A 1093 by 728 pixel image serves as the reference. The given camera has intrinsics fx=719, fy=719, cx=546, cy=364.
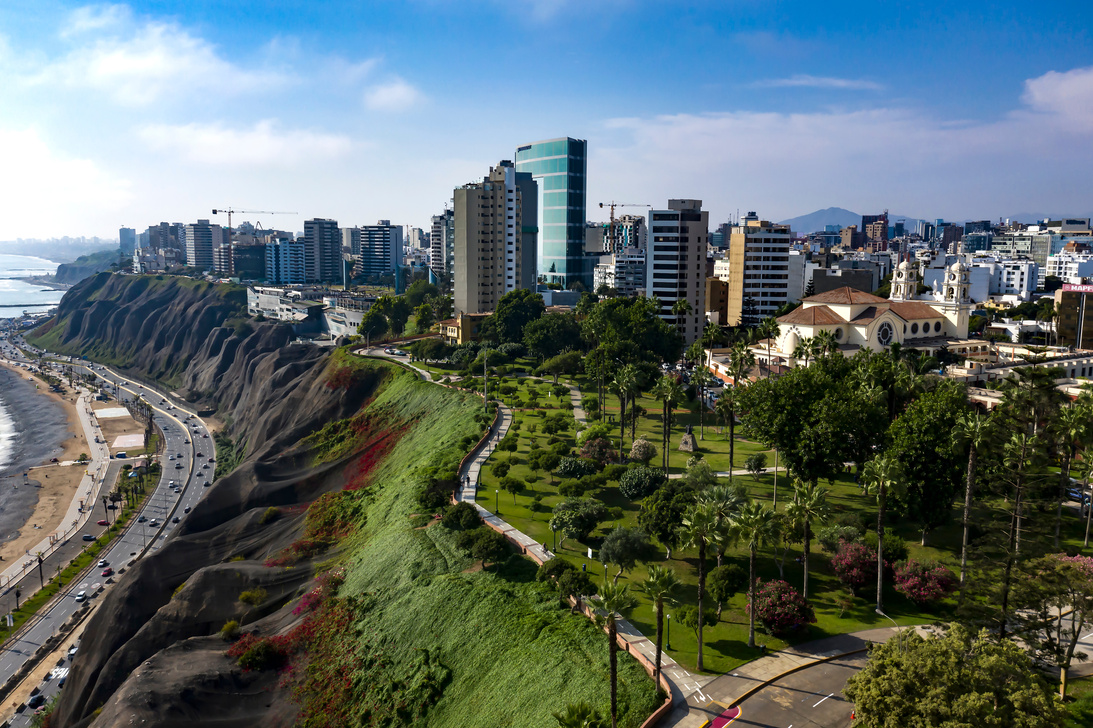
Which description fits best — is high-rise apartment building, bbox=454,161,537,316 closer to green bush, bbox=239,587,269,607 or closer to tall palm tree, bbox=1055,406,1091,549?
green bush, bbox=239,587,269,607

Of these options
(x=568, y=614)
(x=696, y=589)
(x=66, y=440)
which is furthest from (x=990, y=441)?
(x=66, y=440)

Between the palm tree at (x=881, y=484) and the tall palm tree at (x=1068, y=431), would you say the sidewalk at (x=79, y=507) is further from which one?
the tall palm tree at (x=1068, y=431)

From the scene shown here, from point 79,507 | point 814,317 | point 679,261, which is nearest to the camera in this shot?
point 814,317

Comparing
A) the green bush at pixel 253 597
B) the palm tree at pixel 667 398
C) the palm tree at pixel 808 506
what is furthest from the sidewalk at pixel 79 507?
the palm tree at pixel 808 506

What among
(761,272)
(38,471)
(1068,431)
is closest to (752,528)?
(1068,431)

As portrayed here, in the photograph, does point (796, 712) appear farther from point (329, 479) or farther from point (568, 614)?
point (329, 479)

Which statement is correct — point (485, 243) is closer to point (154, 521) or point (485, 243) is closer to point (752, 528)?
point (154, 521)

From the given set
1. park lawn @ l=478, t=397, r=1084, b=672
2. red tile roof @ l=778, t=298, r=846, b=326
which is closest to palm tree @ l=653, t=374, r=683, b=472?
park lawn @ l=478, t=397, r=1084, b=672
